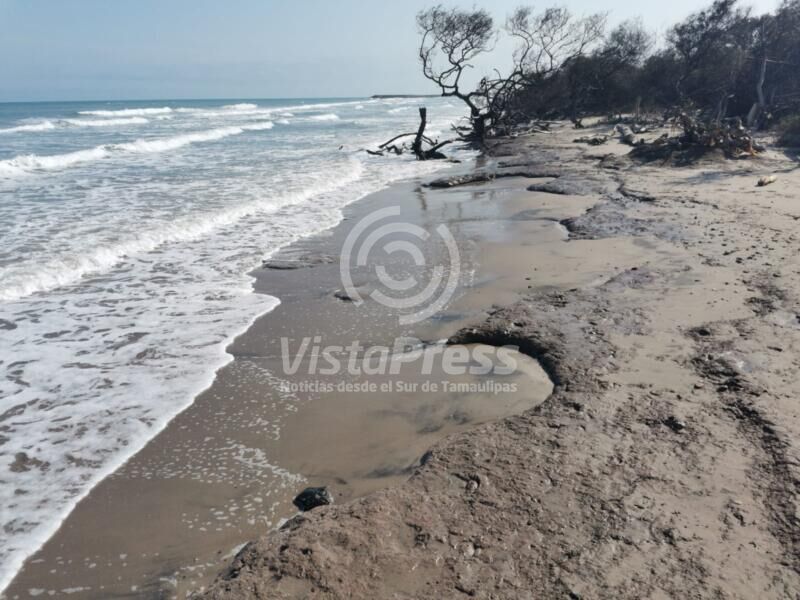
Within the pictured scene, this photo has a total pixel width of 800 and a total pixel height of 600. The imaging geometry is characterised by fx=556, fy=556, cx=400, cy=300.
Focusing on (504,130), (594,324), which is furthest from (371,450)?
(504,130)

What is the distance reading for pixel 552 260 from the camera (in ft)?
21.3

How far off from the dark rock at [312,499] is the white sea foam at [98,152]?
17.4 meters

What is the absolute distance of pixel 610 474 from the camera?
2.70 meters

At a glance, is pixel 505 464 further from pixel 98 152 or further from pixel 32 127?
pixel 32 127

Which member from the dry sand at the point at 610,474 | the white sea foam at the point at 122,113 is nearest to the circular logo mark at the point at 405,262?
the dry sand at the point at 610,474

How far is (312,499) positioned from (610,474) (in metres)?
1.46

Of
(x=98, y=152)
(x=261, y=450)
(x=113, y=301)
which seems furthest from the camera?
(x=98, y=152)

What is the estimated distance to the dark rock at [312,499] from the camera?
272 centimetres

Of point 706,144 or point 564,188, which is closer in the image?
point 564,188

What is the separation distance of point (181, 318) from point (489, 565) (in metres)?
4.09

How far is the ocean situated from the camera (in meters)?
3.33

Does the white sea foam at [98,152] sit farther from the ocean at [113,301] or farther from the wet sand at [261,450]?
the wet sand at [261,450]

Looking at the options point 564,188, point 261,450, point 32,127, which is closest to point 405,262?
point 261,450

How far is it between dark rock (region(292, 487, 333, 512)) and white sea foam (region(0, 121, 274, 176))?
17.4 m
